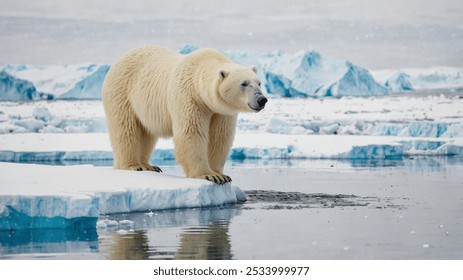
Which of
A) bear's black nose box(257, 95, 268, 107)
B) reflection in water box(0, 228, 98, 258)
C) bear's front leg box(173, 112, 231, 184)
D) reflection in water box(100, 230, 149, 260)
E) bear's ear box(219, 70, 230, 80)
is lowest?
reflection in water box(0, 228, 98, 258)

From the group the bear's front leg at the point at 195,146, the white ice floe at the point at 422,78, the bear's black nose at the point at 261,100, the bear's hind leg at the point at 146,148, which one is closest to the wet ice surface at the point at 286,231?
the bear's front leg at the point at 195,146

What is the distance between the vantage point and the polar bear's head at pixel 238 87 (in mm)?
6566

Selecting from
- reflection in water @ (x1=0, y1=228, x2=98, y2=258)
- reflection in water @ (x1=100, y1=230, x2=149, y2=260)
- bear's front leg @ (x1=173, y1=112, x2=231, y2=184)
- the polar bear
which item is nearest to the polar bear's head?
the polar bear

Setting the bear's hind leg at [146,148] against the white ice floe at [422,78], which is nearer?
the bear's hind leg at [146,148]

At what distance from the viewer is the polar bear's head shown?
21.5ft

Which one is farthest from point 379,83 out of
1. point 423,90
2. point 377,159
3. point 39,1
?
point 39,1

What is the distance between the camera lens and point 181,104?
22.8 feet

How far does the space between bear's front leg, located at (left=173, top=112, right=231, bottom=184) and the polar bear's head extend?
0.35m

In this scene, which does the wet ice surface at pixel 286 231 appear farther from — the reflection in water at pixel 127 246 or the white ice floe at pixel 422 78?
the white ice floe at pixel 422 78

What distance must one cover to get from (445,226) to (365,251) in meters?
1.12

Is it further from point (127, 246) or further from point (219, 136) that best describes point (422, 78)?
point (127, 246)

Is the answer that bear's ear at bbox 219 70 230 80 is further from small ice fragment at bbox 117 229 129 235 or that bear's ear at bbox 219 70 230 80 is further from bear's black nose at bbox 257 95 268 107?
small ice fragment at bbox 117 229 129 235
